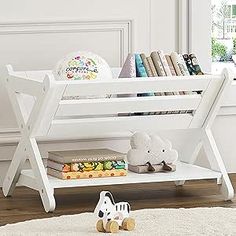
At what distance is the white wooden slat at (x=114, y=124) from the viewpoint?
12.3 ft

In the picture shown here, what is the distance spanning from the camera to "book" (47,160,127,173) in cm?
377

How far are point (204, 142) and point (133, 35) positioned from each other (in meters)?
0.65

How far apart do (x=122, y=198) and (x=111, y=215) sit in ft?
2.84

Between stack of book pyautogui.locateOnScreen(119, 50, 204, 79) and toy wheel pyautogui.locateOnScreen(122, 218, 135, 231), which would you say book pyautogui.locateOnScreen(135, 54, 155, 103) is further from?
toy wheel pyautogui.locateOnScreen(122, 218, 135, 231)

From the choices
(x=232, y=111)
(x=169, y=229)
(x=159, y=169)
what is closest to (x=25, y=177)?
(x=159, y=169)

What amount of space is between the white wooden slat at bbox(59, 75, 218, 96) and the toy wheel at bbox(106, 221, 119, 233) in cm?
66

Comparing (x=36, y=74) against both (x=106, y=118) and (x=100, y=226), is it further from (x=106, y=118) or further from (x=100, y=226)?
(x=100, y=226)

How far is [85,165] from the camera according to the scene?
379 centimetres

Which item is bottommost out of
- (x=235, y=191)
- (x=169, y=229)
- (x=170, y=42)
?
(x=235, y=191)

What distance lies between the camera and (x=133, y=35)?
4.36m

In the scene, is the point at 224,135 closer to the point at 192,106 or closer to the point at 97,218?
the point at 192,106

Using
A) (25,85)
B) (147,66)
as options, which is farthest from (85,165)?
(147,66)

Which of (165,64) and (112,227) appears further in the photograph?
(165,64)

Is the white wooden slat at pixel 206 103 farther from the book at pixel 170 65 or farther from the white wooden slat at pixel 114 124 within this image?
the book at pixel 170 65
